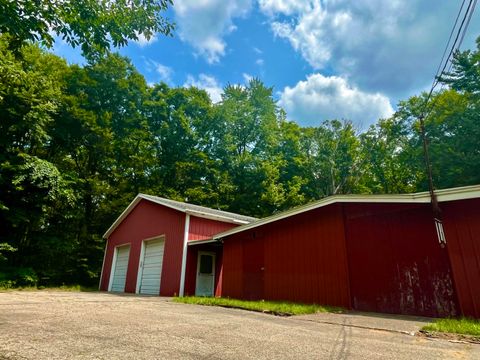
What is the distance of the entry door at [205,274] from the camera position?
39.4ft

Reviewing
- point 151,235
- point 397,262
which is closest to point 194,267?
point 151,235

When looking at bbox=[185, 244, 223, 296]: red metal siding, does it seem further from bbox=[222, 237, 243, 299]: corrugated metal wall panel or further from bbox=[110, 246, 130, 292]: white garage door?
bbox=[110, 246, 130, 292]: white garage door

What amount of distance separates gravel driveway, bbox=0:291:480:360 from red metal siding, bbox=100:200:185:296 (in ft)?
24.1

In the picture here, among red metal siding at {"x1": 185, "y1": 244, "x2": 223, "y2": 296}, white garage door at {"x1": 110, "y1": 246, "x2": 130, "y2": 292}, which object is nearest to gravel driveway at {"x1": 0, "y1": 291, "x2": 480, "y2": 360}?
red metal siding at {"x1": 185, "y1": 244, "x2": 223, "y2": 296}

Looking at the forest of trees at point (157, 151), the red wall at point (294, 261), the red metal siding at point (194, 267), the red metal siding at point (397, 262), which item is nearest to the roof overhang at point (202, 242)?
the red metal siding at point (194, 267)

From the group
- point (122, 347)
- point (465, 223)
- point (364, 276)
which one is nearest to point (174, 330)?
point (122, 347)

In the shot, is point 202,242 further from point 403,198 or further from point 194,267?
point 403,198

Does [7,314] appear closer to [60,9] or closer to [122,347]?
[122,347]

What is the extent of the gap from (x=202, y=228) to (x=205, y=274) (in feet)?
6.35

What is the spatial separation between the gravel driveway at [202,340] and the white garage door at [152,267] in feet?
27.5

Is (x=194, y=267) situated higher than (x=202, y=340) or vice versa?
(x=194, y=267)

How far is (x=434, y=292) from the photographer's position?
5988 millimetres

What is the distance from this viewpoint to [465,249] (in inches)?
223

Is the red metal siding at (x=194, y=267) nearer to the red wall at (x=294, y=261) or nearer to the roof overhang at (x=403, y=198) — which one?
the red wall at (x=294, y=261)
